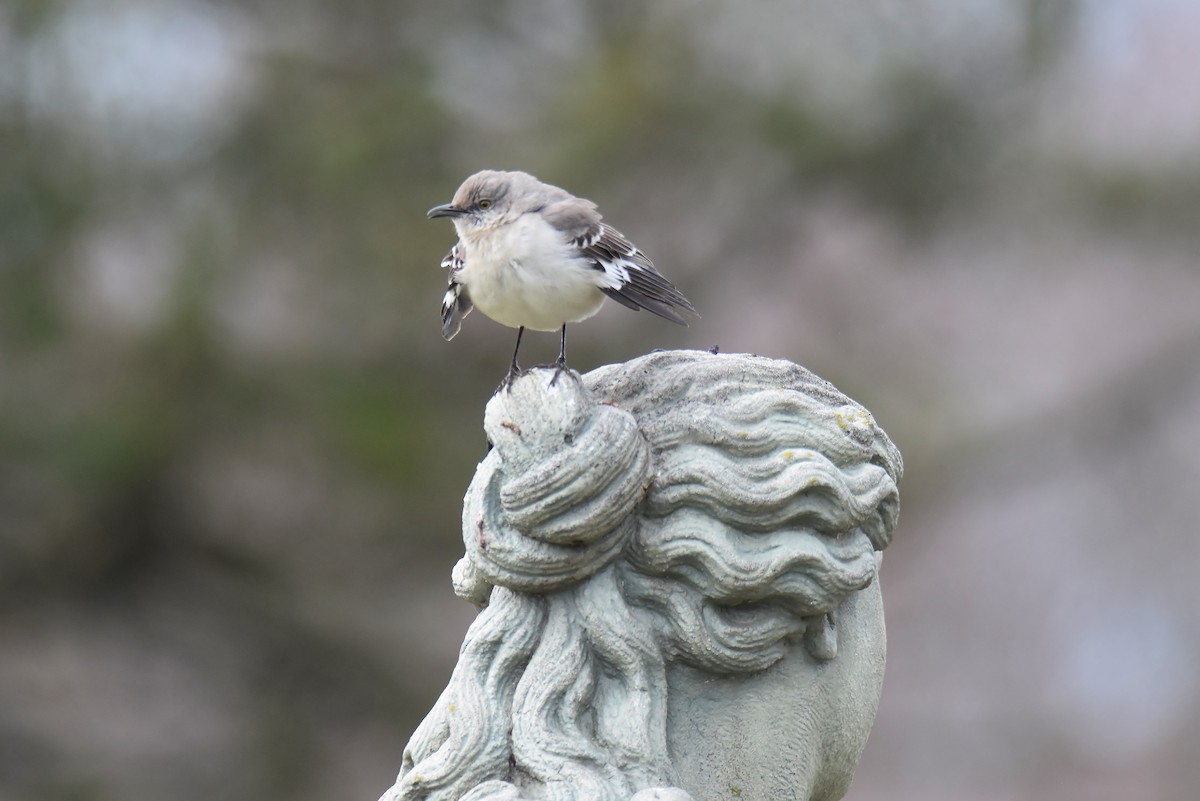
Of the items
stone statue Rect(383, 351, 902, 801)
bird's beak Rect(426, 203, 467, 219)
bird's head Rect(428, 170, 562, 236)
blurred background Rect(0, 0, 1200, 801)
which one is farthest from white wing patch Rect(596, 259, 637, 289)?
blurred background Rect(0, 0, 1200, 801)

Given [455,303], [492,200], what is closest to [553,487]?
[455,303]

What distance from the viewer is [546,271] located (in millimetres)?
4074

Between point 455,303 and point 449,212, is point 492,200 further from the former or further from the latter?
point 455,303

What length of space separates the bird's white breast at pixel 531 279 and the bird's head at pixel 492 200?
15 centimetres

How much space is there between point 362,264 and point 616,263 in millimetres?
5110

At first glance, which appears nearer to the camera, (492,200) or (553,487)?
(553,487)

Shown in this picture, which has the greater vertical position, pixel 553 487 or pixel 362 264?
pixel 362 264

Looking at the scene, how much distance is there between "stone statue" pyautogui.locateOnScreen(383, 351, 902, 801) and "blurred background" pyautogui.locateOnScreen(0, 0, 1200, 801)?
19.8 ft

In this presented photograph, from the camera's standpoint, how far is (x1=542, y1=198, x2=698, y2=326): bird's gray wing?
3996 millimetres

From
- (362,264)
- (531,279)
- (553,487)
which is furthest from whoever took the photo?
(362,264)

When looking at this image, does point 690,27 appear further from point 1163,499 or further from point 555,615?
point 555,615

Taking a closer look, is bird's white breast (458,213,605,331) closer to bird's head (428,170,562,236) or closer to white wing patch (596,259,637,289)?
white wing patch (596,259,637,289)

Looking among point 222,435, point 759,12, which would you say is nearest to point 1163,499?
point 759,12

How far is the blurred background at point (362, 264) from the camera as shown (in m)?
9.11
